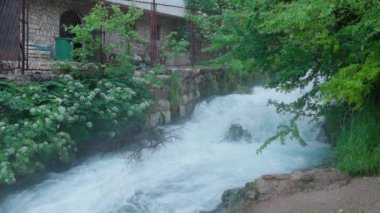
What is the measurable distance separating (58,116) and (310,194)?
3900 millimetres

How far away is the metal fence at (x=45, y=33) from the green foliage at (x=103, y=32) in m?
0.19

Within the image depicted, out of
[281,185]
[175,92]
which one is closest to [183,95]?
[175,92]

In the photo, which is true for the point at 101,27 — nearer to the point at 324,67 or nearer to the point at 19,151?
the point at 19,151

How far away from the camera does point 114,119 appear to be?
8914mm

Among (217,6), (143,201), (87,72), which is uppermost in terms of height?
(217,6)

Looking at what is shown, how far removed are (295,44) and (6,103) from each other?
4437 mm

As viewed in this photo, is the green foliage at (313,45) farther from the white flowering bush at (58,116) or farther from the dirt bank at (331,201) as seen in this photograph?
the white flowering bush at (58,116)

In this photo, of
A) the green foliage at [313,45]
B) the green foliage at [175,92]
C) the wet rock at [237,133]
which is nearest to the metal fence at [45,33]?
the green foliage at [175,92]

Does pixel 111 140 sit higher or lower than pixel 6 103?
lower

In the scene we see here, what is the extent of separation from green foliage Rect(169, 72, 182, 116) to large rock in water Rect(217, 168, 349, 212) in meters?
4.79

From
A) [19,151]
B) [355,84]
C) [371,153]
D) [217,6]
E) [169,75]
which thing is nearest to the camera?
[355,84]

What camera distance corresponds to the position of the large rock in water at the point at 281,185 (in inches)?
251

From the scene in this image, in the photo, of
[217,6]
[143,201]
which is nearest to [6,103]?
[143,201]

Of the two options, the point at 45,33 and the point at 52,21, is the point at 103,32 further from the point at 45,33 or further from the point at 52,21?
the point at 52,21
